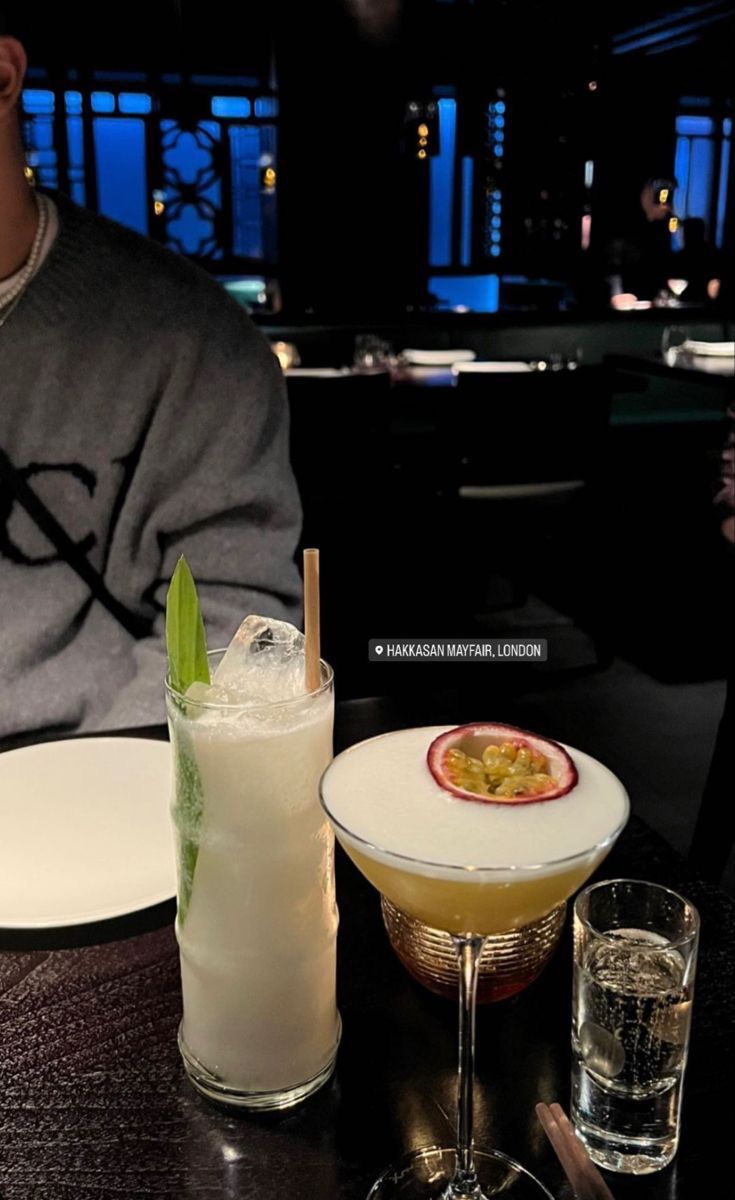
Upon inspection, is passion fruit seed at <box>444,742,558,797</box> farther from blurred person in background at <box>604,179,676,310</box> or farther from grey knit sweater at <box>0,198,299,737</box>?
blurred person in background at <box>604,179,676,310</box>

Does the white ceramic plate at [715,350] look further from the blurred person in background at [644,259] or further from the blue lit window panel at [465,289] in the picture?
the blue lit window panel at [465,289]

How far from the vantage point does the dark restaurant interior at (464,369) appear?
1752mm

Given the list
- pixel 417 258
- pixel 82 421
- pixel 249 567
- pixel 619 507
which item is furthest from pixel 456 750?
pixel 417 258

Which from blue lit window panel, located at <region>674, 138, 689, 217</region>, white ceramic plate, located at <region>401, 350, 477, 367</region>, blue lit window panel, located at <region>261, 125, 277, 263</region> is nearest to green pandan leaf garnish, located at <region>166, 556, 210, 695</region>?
white ceramic plate, located at <region>401, 350, 477, 367</region>

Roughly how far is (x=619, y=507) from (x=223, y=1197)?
5.16 metres

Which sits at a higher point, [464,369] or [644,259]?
[644,259]

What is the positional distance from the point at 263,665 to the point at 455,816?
201mm

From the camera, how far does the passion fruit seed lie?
31.0 inches

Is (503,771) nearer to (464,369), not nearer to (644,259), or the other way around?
(464,369)

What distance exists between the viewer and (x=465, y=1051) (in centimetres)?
74

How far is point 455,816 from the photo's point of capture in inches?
30.0

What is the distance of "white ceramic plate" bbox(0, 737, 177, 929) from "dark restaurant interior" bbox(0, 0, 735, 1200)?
A: 6 centimetres

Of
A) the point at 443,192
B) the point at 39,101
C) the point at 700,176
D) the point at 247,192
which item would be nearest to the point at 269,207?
the point at 247,192

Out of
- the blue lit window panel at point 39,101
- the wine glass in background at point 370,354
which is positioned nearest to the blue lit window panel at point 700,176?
the blue lit window panel at point 39,101
